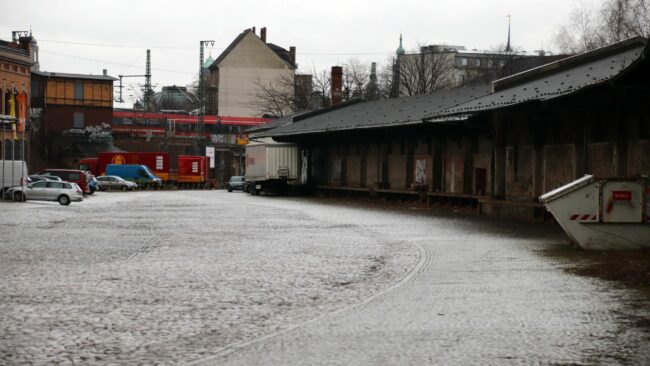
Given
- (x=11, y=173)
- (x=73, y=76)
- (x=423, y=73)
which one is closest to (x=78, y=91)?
(x=73, y=76)

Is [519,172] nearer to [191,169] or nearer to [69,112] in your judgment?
[191,169]

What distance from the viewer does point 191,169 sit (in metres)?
82.8

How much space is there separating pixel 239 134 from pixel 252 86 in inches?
551

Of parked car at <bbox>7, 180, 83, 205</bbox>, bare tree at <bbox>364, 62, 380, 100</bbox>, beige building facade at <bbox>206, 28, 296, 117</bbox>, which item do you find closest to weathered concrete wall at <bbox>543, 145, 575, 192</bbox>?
parked car at <bbox>7, 180, 83, 205</bbox>

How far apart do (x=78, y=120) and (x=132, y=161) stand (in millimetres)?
17066

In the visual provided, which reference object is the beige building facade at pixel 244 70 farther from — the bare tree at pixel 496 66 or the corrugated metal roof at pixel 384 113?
the corrugated metal roof at pixel 384 113

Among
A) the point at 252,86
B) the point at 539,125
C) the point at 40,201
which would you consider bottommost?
the point at 40,201

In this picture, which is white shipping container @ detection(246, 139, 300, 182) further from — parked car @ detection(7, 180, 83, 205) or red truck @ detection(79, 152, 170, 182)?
red truck @ detection(79, 152, 170, 182)

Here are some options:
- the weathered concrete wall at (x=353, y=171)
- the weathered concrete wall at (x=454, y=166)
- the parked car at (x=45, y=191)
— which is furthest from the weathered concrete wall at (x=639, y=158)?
the parked car at (x=45, y=191)

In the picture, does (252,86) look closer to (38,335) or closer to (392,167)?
(392,167)

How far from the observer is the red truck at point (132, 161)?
81.4 m

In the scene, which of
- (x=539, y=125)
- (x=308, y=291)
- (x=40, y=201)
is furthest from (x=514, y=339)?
(x=40, y=201)

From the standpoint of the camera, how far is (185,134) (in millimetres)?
103688

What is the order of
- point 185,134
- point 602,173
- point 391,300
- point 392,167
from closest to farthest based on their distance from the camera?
point 391,300
point 602,173
point 392,167
point 185,134
